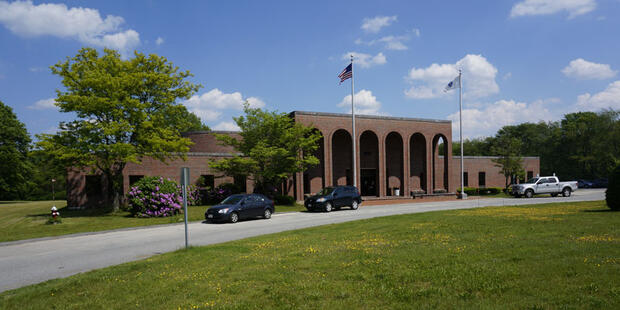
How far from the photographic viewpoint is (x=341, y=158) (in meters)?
40.3

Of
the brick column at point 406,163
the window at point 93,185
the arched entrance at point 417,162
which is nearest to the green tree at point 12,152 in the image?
the window at point 93,185

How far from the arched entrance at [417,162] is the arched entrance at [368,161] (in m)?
4.71

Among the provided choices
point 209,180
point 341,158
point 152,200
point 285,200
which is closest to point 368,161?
point 341,158

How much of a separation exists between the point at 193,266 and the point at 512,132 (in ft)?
313

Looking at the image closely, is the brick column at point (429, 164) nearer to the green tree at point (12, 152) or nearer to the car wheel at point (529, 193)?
the car wheel at point (529, 193)

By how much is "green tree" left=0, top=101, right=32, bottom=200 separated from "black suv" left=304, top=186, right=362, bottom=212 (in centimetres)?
4439

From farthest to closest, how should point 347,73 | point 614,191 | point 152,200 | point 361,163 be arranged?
point 361,163 → point 347,73 → point 152,200 → point 614,191

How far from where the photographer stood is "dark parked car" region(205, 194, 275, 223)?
19047mm

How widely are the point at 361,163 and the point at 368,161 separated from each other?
884mm

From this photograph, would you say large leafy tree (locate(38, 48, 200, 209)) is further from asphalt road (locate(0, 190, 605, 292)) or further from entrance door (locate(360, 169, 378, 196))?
entrance door (locate(360, 169, 378, 196))

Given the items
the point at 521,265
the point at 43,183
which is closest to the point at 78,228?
the point at 521,265

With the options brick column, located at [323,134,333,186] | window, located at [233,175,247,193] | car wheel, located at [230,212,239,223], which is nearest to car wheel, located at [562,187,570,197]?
brick column, located at [323,134,333,186]

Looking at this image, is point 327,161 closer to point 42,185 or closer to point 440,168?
point 440,168

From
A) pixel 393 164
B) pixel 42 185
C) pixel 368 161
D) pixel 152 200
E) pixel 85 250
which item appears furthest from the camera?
pixel 42 185
